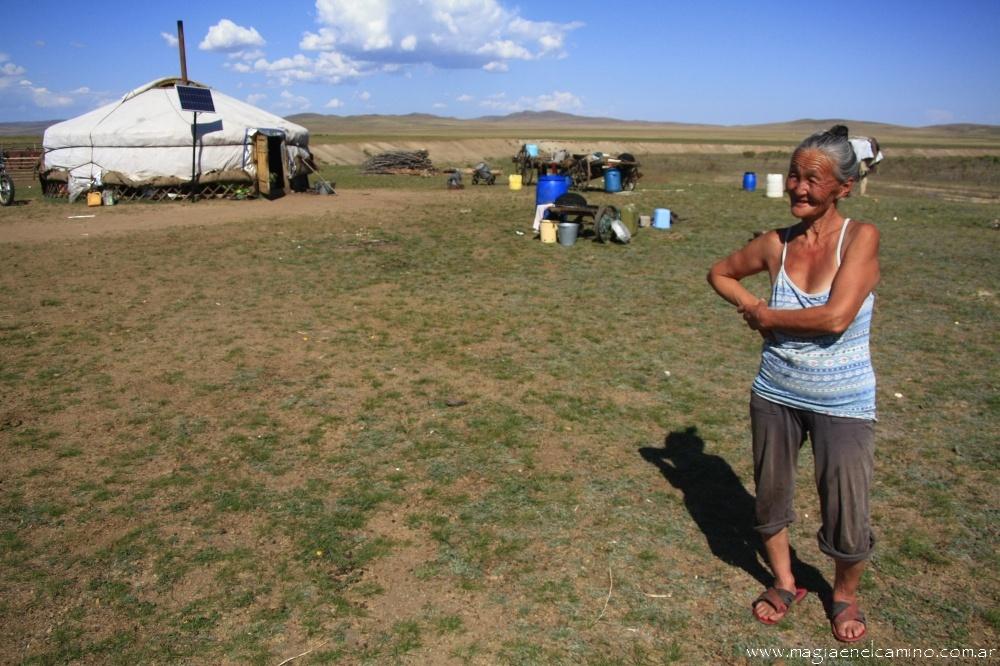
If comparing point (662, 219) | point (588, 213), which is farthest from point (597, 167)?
point (588, 213)

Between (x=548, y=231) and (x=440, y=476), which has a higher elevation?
(x=548, y=231)

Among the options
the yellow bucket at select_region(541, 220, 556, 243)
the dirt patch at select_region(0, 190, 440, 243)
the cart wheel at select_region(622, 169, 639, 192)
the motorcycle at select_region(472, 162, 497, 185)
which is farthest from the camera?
the motorcycle at select_region(472, 162, 497, 185)

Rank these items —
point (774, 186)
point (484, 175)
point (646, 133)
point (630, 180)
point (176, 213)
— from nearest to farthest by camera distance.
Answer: point (176, 213) < point (774, 186) < point (630, 180) < point (484, 175) < point (646, 133)

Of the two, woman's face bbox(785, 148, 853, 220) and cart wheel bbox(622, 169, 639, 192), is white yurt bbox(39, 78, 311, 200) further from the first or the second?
woman's face bbox(785, 148, 853, 220)

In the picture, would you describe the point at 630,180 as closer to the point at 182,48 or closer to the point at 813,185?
the point at 182,48

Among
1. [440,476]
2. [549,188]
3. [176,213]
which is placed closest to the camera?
[440,476]

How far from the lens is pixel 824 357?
2.53 m

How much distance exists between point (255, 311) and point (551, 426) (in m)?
4.12

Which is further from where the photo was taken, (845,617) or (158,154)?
(158,154)

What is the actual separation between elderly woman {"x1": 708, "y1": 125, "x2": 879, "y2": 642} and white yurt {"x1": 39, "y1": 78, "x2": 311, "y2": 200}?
17.7m

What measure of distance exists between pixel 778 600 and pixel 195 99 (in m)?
19.7

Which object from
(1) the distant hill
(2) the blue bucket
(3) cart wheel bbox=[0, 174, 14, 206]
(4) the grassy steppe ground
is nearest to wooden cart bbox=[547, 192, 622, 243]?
(2) the blue bucket

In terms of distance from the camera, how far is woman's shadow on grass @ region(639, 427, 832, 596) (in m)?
3.18

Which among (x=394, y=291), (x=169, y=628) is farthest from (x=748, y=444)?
(x=394, y=291)
